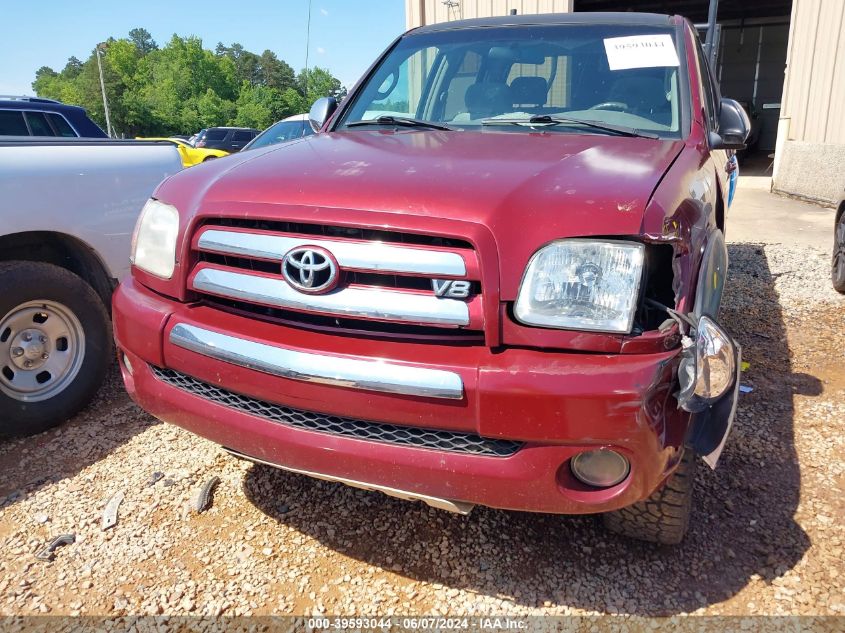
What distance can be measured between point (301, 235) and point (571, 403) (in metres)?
0.92

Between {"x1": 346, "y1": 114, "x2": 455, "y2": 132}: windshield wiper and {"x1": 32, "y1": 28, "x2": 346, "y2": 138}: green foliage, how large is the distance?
64358 mm

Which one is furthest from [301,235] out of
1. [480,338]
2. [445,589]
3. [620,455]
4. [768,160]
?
[768,160]

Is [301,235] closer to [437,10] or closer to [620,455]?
[620,455]

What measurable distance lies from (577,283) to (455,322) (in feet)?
1.12

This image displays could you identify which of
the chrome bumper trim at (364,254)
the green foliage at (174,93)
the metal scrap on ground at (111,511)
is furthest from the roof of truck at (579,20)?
the green foliage at (174,93)

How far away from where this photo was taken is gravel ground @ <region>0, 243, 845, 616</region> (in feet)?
6.71

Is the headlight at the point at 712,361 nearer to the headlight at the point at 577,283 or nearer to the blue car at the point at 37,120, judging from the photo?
the headlight at the point at 577,283

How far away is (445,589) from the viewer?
2098mm

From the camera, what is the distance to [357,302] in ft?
5.86

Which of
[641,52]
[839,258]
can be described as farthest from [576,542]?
[839,258]

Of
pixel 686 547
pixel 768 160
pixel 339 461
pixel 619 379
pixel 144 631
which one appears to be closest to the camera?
pixel 619 379

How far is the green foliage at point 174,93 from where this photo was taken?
228 feet

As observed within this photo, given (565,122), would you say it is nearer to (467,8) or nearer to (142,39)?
(467,8)

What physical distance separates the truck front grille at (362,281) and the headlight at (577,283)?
144 millimetres
